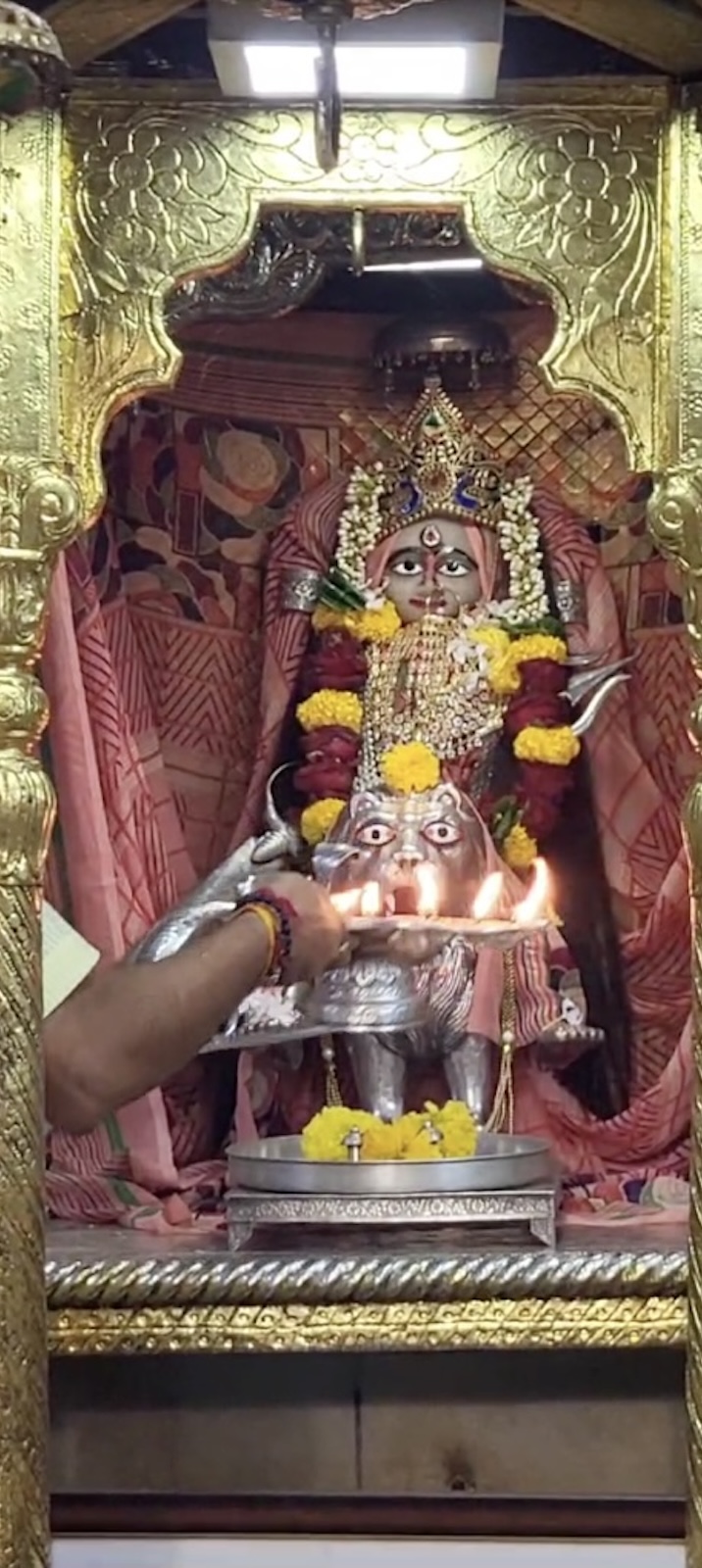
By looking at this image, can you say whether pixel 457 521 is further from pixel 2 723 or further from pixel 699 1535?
pixel 699 1535

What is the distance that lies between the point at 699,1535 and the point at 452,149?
137 cm

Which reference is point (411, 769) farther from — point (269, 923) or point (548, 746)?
point (269, 923)

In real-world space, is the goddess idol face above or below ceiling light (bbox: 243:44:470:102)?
below

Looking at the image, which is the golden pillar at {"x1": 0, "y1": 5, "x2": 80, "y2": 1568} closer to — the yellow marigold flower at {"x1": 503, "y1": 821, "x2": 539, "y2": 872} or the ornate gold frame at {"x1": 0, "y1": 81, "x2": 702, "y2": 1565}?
the ornate gold frame at {"x1": 0, "y1": 81, "x2": 702, "y2": 1565}

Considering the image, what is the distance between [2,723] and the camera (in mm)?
2203

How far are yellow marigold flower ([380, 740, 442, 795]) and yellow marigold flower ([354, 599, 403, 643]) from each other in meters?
0.18

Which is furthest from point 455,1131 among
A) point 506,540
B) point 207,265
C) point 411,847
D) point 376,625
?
point 207,265

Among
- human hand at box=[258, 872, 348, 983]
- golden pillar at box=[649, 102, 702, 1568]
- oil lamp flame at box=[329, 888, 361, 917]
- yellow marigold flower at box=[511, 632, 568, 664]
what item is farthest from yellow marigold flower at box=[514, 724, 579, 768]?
golden pillar at box=[649, 102, 702, 1568]

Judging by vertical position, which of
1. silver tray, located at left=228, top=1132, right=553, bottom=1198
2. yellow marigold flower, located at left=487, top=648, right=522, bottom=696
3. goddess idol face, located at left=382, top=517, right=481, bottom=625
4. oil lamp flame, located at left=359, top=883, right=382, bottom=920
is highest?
goddess idol face, located at left=382, top=517, right=481, bottom=625

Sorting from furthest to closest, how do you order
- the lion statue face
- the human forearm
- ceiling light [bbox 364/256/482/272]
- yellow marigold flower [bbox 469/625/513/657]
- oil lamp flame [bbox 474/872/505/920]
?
yellow marigold flower [bbox 469/625/513/657] → the lion statue face → oil lamp flame [bbox 474/872/505/920] → ceiling light [bbox 364/256/482/272] → the human forearm

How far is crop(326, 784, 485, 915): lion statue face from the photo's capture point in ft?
11.1

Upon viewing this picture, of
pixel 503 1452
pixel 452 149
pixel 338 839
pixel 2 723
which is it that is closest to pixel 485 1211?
pixel 503 1452

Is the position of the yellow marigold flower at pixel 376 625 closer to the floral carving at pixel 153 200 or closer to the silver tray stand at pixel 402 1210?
the silver tray stand at pixel 402 1210

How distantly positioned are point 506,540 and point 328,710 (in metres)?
0.39
